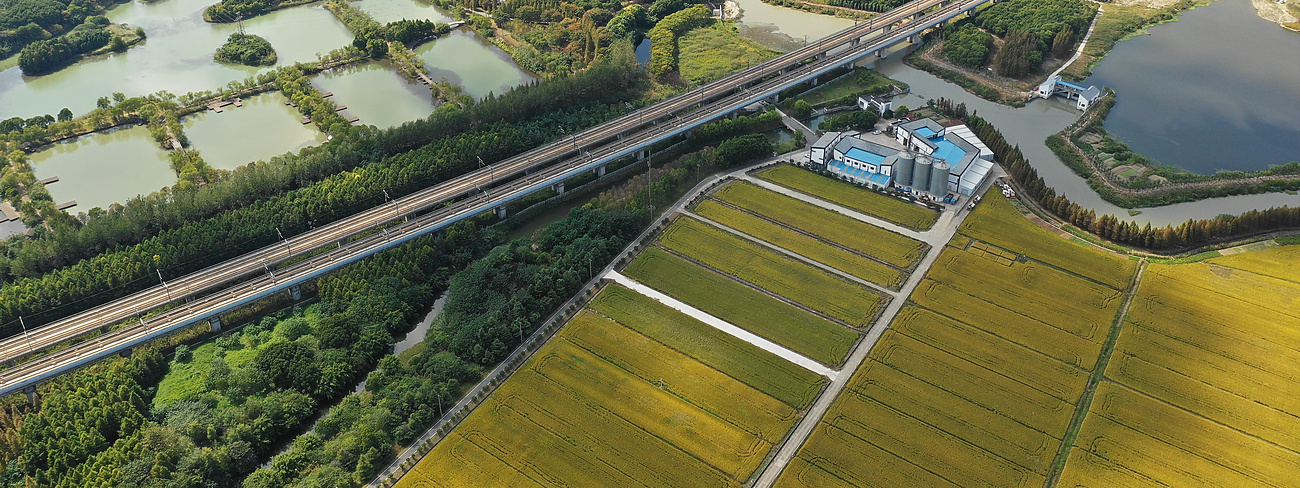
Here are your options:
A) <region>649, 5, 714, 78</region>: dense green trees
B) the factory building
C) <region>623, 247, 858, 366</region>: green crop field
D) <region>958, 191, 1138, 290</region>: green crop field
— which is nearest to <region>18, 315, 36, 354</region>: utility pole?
<region>623, 247, 858, 366</region>: green crop field

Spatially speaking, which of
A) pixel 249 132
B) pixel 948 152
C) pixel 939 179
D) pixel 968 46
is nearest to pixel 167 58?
pixel 249 132

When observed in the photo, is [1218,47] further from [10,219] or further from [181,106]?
[10,219]

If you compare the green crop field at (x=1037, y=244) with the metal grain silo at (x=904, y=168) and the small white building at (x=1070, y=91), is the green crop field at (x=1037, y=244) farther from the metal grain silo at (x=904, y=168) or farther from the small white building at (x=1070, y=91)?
the small white building at (x=1070, y=91)

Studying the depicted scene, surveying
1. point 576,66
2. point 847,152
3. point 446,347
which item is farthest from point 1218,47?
point 446,347

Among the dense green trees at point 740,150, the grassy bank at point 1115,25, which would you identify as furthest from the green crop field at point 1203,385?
the grassy bank at point 1115,25

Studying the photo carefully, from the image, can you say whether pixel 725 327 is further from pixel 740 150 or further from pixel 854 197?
pixel 740 150

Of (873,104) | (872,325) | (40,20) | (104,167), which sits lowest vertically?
(872,325)
